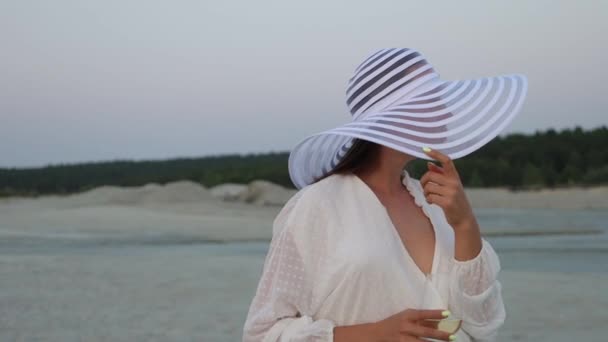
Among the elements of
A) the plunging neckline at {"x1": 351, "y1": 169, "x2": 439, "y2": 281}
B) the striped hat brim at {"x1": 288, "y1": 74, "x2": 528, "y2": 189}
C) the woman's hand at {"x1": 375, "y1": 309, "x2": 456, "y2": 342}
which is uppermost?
the striped hat brim at {"x1": 288, "y1": 74, "x2": 528, "y2": 189}

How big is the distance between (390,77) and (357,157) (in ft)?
0.74

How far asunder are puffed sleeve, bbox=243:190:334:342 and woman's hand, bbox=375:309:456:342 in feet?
0.46

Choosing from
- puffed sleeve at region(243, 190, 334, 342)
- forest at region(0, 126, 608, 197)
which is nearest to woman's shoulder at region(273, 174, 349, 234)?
puffed sleeve at region(243, 190, 334, 342)

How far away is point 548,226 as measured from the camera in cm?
1545

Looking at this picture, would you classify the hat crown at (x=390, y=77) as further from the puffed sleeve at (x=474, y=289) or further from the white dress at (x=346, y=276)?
the puffed sleeve at (x=474, y=289)

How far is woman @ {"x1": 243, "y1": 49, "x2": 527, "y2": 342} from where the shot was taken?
2.06 metres

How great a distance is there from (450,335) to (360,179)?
47cm

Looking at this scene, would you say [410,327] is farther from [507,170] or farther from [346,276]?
[507,170]

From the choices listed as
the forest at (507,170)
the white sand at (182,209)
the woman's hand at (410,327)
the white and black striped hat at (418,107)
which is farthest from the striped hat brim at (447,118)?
the forest at (507,170)

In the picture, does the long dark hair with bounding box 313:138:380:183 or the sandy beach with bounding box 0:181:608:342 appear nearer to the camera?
the long dark hair with bounding box 313:138:380:183

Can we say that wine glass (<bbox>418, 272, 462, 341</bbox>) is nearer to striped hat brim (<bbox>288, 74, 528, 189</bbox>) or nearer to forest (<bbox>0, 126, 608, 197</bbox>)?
striped hat brim (<bbox>288, 74, 528, 189</bbox>)

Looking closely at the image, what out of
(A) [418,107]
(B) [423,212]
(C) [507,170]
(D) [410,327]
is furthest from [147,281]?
(C) [507,170]

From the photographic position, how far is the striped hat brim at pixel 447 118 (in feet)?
6.88

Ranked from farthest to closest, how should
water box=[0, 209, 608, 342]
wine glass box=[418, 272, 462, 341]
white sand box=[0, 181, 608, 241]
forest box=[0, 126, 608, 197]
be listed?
1. forest box=[0, 126, 608, 197]
2. white sand box=[0, 181, 608, 241]
3. water box=[0, 209, 608, 342]
4. wine glass box=[418, 272, 462, 341]
